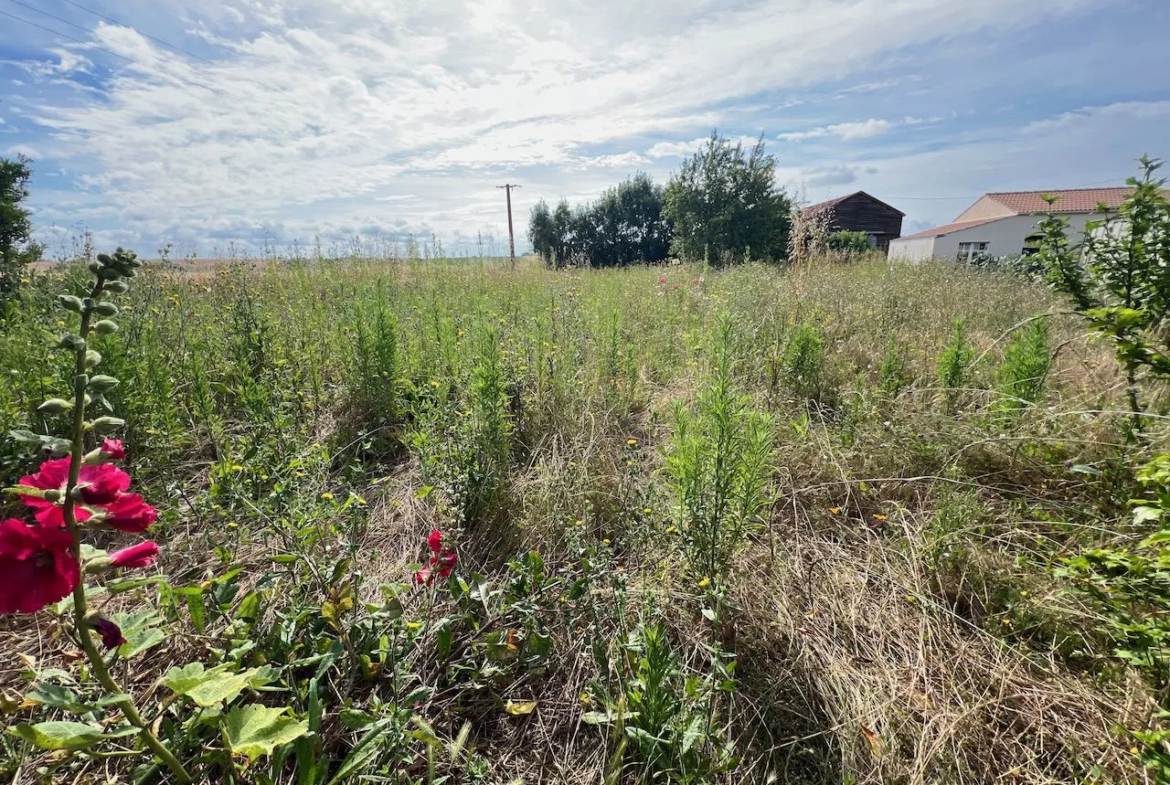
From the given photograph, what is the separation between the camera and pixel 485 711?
154cm

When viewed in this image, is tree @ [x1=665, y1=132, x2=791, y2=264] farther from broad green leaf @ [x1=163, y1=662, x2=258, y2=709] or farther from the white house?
broad green leaf @ [x1=163, y1=662, x2=258, y2=709]

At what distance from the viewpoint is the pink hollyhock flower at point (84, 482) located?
87 centimetres

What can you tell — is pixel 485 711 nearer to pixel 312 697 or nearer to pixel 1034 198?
pixel 312 697

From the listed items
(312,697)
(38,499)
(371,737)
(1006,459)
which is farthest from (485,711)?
(1006,459)

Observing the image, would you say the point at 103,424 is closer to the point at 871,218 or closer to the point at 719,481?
the point at 719,481

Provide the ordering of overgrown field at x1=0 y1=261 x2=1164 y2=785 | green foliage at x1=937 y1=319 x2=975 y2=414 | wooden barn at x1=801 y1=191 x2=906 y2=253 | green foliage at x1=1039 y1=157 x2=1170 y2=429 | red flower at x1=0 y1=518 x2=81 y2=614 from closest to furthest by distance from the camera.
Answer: red flower at x1=0 y1=518 x2=81 y2=614, overgrown field at x1=0 y1=261 x2=1164 y2=785, green foliage at x1=1039 y1=157 x2=1170 y2=429, green foliage at x1=937 y1=319 x2=975 y2=414, wooden barn at x1=801 y1=191 x2=906 y2=253

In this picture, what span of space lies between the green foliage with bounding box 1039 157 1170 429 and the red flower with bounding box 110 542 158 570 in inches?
111

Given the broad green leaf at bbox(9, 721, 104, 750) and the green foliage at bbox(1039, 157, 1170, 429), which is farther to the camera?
the green foliage at bbox(1039, 157, 1170, 429)

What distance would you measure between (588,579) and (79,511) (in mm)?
1331

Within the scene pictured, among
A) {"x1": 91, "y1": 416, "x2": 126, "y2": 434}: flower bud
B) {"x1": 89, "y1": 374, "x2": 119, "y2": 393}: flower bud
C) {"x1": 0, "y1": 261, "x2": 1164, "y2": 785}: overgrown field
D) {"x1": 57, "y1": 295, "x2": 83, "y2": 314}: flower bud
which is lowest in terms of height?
{"x1": 0, "y1": 261, "x2": 1164, "y2": 785}: overgrown field

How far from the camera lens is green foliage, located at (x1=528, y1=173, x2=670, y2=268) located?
1129 inches

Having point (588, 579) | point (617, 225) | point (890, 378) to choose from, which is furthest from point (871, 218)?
point (588, 579)

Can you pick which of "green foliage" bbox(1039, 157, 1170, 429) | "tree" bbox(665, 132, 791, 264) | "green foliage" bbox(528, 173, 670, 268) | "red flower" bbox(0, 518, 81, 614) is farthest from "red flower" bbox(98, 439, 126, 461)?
"green foliage" bbox(528, 173, 670, 268)

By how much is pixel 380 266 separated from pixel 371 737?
8.27 meters
